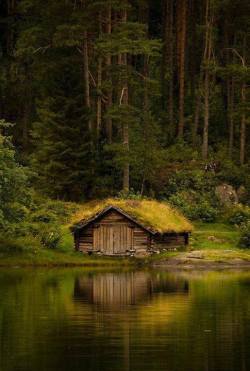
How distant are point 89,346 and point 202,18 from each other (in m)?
83.7

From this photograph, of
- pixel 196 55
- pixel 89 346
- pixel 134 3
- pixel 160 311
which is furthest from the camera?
pixel 196 55

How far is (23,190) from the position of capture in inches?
3031

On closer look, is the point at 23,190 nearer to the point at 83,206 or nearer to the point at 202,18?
the point at 83,206

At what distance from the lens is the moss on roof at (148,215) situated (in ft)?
266

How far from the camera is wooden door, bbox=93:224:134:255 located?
81.6 m

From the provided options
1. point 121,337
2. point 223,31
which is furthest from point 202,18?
point 121,337

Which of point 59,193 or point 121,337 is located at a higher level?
point 121,337

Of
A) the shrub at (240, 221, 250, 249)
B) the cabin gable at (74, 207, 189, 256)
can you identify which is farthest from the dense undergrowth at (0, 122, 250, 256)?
the cabin gable at (74, 207, 189, 256)

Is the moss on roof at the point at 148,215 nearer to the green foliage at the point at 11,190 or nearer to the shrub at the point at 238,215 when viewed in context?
the green foliage at the point at 11,190

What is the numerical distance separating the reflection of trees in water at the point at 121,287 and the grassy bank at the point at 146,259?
7735mm

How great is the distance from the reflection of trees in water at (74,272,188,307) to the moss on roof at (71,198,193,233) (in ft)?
34.5

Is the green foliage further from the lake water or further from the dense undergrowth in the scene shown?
the lake water

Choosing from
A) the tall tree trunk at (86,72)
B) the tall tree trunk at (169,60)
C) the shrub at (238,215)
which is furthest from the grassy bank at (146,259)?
the tall tree trunk at (169,60)

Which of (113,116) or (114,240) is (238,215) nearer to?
(113,116)
